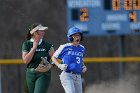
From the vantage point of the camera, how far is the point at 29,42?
1068 cm

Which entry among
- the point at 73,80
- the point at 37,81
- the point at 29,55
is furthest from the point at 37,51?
the point at 73,80

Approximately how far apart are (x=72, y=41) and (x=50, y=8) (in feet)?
50.7

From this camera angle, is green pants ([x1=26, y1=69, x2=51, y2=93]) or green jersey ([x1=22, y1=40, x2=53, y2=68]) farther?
green jersey ([x1=22, y1=40, x2=53, y2=68])

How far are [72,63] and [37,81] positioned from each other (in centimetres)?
57

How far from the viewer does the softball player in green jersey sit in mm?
10516

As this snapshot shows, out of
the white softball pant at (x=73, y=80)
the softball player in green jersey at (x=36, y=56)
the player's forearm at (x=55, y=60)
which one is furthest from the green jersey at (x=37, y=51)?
the white softball pant at (x=73, y=80)

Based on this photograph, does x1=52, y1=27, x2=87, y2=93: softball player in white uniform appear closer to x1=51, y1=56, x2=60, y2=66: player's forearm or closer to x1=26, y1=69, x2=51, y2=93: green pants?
x1=51, y1=56, x2=60, y2=66: player's forearm

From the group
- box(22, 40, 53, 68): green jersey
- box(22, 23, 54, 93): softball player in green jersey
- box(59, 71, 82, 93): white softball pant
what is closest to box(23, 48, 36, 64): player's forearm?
box(22, 23, 54, 93): softball player in green jersey

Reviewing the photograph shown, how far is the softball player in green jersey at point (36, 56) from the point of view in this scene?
34.5 feet

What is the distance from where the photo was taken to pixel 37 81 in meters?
10.6

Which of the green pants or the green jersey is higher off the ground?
the green jersey

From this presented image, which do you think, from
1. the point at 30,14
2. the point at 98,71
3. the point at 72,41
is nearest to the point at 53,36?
the point at 30,14

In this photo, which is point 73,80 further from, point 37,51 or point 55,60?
point 37,51

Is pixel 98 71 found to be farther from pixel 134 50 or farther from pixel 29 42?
pixel 29 42
